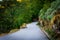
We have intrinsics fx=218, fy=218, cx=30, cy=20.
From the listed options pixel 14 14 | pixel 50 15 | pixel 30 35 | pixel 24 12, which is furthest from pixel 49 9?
pixel 14 14

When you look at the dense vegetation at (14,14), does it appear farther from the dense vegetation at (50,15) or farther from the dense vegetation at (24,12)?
the dense vegetation at (50,15)

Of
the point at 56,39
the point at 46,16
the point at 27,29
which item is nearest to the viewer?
the point at 56,39

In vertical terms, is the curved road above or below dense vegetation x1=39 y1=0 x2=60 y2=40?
below

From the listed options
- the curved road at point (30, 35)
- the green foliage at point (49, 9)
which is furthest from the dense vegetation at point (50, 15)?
the curved road at point (30, 35)

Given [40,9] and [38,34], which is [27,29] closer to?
[38,34]

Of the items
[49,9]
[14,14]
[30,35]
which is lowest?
[30,35]

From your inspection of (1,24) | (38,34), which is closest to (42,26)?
(38,34)

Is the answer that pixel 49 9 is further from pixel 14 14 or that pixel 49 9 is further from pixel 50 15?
pixel 14 14

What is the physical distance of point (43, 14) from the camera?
5711mm

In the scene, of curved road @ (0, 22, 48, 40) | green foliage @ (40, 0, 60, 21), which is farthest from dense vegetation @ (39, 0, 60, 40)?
curved road @ (0, 22, 48, 40)

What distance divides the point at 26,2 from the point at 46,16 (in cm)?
63

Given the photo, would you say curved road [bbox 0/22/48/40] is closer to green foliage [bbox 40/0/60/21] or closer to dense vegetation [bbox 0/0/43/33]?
dense vegetation [bbox 0/0/43/33]

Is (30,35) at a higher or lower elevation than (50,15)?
lower

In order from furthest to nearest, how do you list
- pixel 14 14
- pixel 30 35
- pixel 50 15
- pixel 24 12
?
1. pixel 14 14
2. pixel 24 12
3. pixel 30 35
4. pixel 50 15
